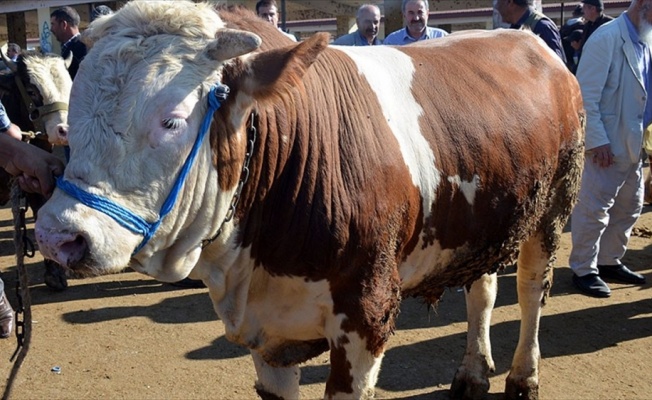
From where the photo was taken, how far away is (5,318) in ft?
15.9

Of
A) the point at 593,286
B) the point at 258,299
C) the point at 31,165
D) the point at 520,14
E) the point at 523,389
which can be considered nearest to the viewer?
the point at 31,165

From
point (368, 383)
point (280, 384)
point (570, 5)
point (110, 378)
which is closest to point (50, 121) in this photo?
point (110, 378)

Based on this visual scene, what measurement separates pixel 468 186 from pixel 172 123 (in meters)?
1.40

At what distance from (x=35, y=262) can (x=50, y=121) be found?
1.69 metres

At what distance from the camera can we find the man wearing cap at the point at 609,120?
18.2 feet

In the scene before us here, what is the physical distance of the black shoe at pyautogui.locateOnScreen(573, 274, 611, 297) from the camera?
5699 mm

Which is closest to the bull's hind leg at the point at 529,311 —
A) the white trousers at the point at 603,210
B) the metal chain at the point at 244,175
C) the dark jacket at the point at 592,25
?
the white trousers at the point at 603,210

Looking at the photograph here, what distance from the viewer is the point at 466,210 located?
10.5 ft

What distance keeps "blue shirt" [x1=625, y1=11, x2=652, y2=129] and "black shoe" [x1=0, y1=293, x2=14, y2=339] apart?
456cm

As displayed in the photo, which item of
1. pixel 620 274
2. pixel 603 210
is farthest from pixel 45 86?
pixel 620 274

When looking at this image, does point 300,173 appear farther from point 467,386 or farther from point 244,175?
point 467,386

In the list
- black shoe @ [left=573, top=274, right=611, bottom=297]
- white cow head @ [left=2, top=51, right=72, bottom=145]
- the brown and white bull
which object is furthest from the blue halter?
black shoe @ [left=573, top=274, right=611, bottom=297]

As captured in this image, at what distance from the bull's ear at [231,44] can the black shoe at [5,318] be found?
322 cm

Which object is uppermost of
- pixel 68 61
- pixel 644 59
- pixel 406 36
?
pixel 644 59
